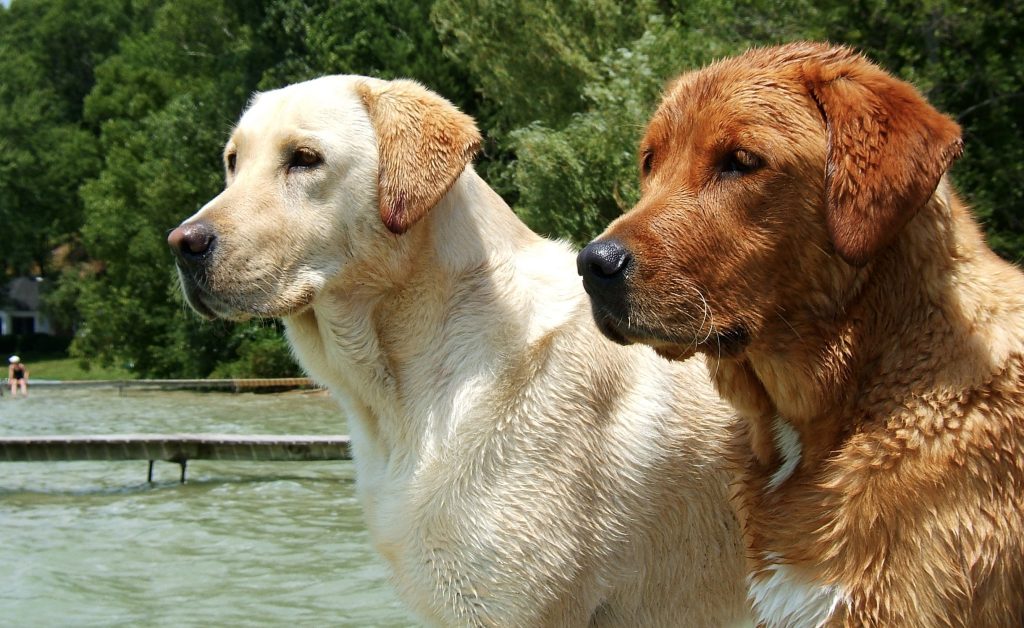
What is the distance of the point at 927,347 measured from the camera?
2.86 meters

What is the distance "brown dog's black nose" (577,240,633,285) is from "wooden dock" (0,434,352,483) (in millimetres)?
10228

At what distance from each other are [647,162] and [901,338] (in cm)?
93

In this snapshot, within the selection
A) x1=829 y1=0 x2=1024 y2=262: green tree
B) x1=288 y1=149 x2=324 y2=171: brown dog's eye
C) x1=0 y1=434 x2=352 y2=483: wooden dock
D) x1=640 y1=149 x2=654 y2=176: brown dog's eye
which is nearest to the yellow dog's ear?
x1=288 y1=149 x2=324 y2=171: brown dog's eye

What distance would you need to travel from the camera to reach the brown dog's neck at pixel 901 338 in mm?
2848

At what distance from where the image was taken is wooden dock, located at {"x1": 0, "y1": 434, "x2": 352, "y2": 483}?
12930 mm

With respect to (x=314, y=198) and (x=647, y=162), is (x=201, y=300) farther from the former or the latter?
(x=647, y=162)

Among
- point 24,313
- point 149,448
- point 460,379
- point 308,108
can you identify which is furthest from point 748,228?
point 24,313

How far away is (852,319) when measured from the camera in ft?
9.74

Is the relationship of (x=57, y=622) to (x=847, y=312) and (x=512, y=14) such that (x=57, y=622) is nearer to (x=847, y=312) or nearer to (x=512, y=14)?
(x=847, y=312)

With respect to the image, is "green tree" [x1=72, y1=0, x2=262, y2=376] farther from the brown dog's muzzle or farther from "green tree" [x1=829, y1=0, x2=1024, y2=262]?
the brown dog's muzzle

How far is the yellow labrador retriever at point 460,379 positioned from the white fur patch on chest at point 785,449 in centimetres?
92

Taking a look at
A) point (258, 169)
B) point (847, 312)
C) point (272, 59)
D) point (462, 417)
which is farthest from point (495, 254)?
point (272, 59)

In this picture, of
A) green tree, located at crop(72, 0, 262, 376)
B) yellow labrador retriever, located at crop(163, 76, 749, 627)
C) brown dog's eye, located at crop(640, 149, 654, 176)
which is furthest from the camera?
green tree, located at crop(72, 0, 262, 376)

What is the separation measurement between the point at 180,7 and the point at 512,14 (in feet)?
69.1
